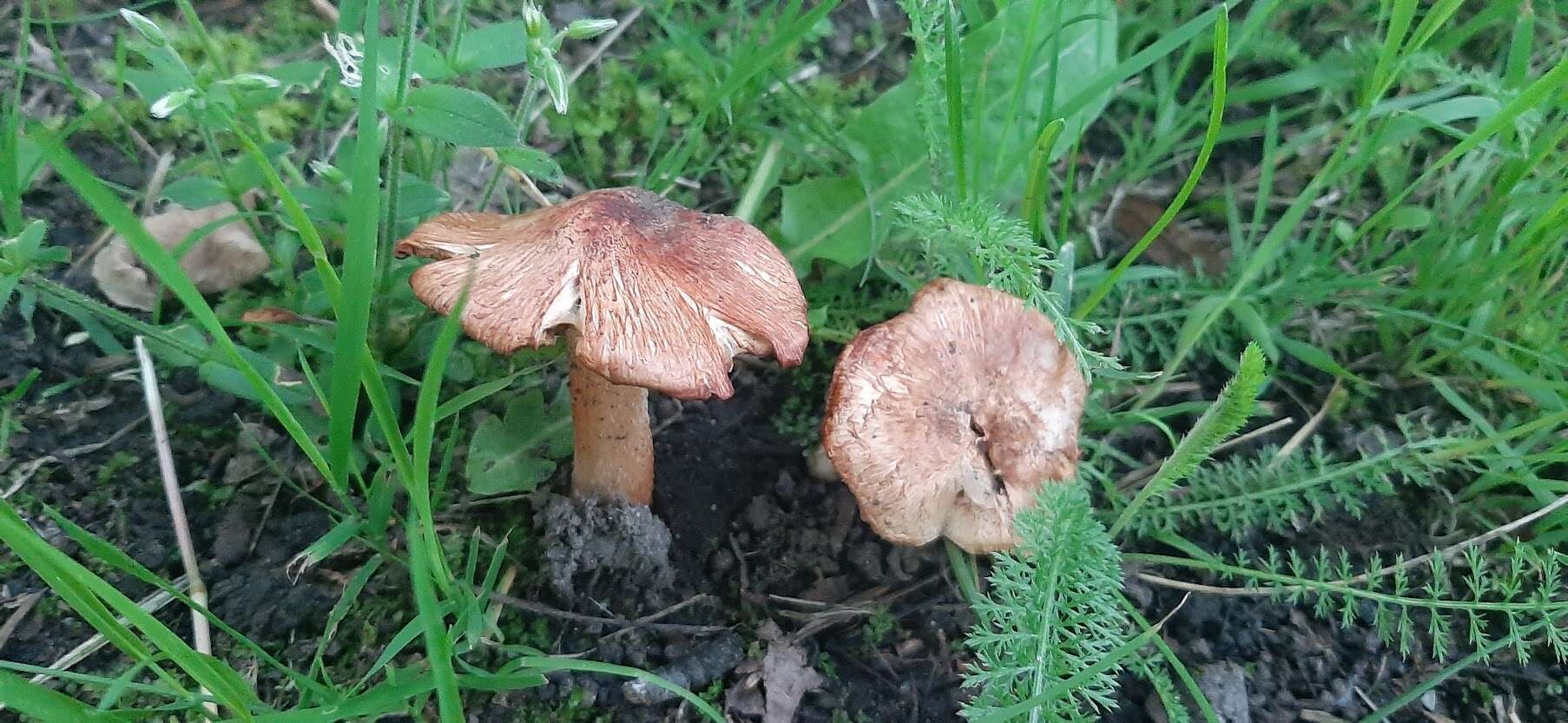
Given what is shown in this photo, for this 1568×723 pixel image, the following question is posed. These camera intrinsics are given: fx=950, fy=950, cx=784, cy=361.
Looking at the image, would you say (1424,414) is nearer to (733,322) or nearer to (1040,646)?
(1040,646)

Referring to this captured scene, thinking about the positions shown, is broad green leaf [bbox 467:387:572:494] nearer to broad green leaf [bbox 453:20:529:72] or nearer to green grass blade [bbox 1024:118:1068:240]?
broad green leaf [bbox 453:20:529:72]

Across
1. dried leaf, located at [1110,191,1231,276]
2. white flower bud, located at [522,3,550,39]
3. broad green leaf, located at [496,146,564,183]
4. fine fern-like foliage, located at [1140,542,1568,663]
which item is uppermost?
white flower bud, located at [522,3,550,39]

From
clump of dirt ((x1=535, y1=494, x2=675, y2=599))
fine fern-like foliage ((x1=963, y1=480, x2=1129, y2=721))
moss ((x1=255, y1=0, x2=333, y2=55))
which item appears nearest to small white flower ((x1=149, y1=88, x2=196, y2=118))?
clump of dirt ((x1=535, y1=494, x2=675, y2=599))

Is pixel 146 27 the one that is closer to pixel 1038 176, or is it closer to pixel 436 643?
pixel 436 643

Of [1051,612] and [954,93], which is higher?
[954,93]

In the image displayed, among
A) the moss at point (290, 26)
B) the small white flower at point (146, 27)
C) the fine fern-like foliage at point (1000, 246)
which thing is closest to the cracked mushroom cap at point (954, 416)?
the fine fern-like foliage at point (1000, 246)

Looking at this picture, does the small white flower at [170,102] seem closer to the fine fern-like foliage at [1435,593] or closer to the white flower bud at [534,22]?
the white flower bud at [534,22]

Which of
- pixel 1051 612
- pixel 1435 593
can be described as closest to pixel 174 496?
pixel 1051 612
